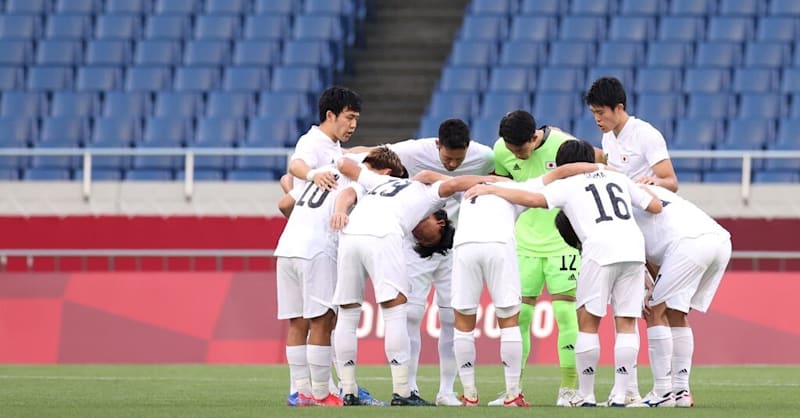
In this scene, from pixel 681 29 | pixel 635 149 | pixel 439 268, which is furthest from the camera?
pixel 681 29

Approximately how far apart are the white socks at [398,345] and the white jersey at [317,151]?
4.19ft

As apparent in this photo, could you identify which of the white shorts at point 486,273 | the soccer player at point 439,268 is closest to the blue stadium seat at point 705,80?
the soccer player at point 439,268

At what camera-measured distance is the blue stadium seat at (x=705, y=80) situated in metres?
22.9

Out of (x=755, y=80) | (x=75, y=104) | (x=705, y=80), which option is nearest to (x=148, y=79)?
(x=75, y=104)

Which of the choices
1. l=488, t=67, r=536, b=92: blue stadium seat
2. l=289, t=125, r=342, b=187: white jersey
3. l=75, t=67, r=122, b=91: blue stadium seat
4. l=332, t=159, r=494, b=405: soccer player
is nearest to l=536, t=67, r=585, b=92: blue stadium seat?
l=488, t=67, r=536, b=92: blue stadium seat

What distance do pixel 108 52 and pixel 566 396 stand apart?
14.8 metres

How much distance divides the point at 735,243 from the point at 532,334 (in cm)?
279

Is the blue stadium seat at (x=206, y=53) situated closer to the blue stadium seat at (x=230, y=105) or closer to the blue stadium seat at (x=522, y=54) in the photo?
the blue stadium seat at (x=230, y=105)

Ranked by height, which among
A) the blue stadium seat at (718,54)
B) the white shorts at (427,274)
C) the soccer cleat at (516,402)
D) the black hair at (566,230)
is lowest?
the soccer cleat at (516,402)

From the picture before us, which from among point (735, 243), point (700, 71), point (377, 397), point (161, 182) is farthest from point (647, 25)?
point (377, 397)

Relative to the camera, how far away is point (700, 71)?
2312 cm

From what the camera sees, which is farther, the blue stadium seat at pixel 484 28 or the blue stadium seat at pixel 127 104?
the blue stadium seat at pixel 484 28

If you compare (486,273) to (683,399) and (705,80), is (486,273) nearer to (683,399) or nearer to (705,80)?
(683,399)

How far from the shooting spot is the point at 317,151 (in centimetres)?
1145
